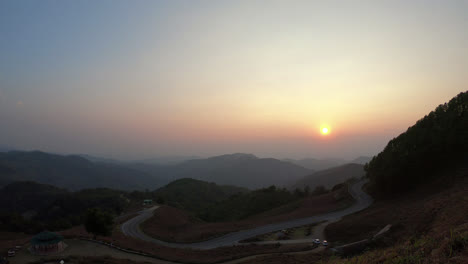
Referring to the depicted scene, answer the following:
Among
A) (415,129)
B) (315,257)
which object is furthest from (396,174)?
(315,257)

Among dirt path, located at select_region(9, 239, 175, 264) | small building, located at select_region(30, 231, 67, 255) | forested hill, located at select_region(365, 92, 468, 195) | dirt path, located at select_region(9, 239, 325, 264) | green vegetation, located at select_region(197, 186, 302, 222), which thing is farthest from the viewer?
green vegetation, located at select_region(197, 186, 302, 222)

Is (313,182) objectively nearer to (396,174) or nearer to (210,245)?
(396,174)

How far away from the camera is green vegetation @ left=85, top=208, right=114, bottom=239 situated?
4497 cm

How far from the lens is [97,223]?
45.0 m

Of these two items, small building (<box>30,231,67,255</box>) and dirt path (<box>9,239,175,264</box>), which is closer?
dirt path (<box>9,239,175,264</box>)

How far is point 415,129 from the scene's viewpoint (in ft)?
178

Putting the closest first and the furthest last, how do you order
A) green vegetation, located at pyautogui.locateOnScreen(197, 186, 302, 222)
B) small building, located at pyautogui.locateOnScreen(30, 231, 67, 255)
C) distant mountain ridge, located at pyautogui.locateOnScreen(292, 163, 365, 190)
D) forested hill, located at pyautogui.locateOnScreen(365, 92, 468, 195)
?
small building, located at pyautogui.locateOnScreen(30, 231, 67, 255)
forested hill, located at pyautogui.locateOnScreen(365, 92, 468, 195)
green vegetation, located at pyautogui.locateOnScreen(197, 186, 302, 222)
distant mountain ridge, located at pyautogui.locateOnScreen(292, 163, 365, 190)

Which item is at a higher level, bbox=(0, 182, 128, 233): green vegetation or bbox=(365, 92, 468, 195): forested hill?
bbox=(365, 92, 468, 195): forested hill

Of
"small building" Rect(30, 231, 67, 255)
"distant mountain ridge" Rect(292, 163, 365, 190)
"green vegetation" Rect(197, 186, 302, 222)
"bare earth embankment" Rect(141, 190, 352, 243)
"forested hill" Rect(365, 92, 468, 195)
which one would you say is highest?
"forested hill" Rect(365, 92, 468, 195)

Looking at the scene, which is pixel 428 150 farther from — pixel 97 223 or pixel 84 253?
pixel 97 223

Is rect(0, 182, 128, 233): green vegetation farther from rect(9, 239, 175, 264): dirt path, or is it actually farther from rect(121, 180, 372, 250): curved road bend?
rect(9, 239, 175, 264): dirt path

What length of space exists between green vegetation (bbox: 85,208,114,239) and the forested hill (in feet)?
175

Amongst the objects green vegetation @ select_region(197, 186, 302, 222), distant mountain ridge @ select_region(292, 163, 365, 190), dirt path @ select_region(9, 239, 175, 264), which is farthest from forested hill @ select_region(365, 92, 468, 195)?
distant mountain ridge @ select_region(292, 163, 365, 190)

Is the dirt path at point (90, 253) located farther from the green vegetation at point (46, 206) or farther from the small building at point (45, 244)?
the green vegetation at point (46, 206)
